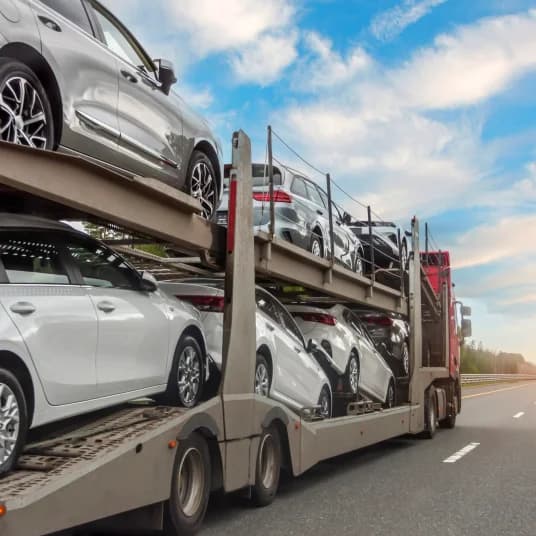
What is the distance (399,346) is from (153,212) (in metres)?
7.76

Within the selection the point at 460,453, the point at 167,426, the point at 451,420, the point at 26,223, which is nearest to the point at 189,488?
the point at 167,426

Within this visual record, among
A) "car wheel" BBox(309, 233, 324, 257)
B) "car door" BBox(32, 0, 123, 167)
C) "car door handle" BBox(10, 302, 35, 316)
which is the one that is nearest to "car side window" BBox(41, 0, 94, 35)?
"car door" BBox(32, 0, 123, 167)

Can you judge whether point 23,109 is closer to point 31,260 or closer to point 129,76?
point 31,260

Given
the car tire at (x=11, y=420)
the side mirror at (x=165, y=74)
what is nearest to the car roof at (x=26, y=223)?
the car tire at (x=11, y=420)

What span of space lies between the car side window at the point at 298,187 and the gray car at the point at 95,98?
2.71 meters

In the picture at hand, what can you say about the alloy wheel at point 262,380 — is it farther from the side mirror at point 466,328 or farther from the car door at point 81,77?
the side mirror at point 466,328

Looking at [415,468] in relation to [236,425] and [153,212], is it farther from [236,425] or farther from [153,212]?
[153,212]

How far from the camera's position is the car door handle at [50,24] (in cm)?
497

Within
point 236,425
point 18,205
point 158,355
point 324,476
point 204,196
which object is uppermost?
point 204,196

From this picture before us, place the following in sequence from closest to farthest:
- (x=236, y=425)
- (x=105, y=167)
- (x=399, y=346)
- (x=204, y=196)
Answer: (x=105, y=167)
(x=236, y=425)
(x=204, y=196)
(x=399, y=346)

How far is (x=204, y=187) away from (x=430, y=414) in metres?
8.14

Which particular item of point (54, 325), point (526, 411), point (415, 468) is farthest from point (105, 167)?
point (526, 411)

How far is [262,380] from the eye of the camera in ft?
24.9

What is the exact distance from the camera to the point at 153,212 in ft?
19.1
